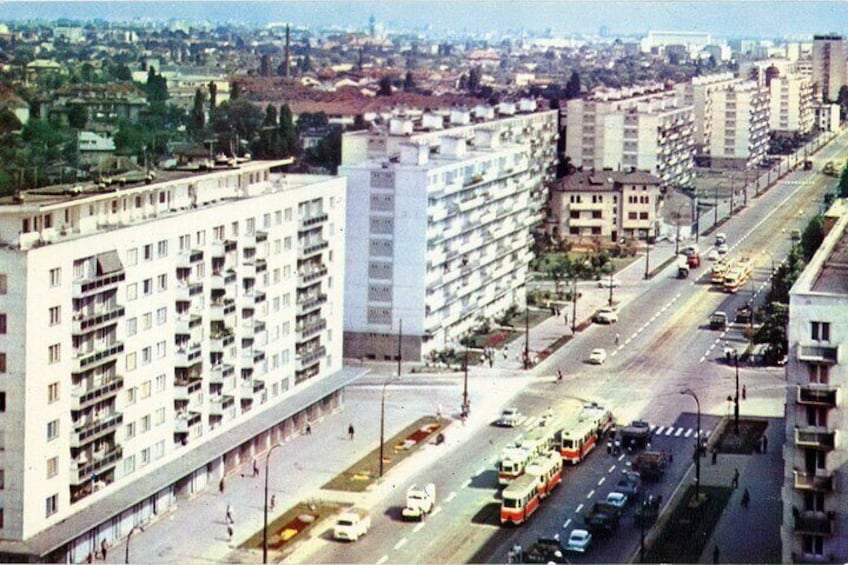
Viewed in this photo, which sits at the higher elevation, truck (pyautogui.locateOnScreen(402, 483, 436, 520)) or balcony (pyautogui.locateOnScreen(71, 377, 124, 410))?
balcony (pyautogui.locateOnScreen(71, 377, 124, 410))

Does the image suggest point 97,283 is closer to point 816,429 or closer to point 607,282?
point 816,429

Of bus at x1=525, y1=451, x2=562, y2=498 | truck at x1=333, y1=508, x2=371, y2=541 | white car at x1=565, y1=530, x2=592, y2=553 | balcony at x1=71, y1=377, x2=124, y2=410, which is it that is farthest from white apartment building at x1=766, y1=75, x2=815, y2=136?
balcony at x1=71, y1=377, x2=124, y2=410

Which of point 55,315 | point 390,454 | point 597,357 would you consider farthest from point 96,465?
point 597,357

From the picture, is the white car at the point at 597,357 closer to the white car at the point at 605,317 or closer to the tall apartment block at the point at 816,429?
the white car at the point at 605,317

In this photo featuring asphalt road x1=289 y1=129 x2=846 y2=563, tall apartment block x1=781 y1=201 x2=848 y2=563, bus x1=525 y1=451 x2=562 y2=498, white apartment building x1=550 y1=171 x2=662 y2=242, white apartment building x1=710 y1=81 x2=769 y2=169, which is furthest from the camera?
white apartment building x1=710 y1=81 x2=769 y2=169

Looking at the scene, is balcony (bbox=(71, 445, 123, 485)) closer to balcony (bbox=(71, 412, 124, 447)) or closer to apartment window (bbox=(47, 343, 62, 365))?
balcony (bbox=(71, 412, 124, 447))

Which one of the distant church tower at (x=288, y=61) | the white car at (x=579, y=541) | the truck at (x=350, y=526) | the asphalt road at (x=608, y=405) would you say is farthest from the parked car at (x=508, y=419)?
the distant church tower at (x=288, y=61)
